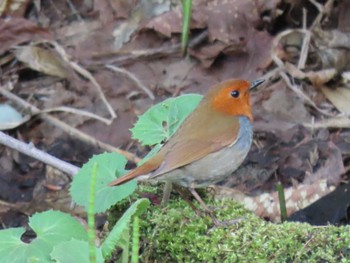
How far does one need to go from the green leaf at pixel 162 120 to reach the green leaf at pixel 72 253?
35.3 inches

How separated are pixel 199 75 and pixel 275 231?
8.95 ft

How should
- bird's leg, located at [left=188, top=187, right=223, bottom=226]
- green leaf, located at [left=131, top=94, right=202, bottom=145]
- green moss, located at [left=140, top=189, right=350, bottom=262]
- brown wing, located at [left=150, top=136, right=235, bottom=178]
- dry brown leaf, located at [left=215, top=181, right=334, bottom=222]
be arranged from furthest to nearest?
dry brown leaf, located at [left=215, top=181, right=334, bottom=222]
green leaf, located at [left=131, top=94, right=202, bottom=145]
brown wing, located at [left=150, top=136, right=235, bottom=178]
bird's leg, located at [left=188, top=187, right=223, bottom=226]
green moss, located at [left=140, top=189, right=350, bottom=262]

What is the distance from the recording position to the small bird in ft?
12.0

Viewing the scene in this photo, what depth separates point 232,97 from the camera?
4027 millimetres

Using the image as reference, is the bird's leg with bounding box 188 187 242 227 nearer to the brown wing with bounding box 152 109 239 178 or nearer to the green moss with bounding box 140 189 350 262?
the green moss with bounding box 140 189 350 262

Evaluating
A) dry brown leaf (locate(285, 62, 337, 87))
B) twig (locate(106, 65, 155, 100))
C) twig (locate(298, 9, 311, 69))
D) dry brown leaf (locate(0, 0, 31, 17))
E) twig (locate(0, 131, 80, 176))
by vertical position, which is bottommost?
twig (locate(106, 65, 155, 100))

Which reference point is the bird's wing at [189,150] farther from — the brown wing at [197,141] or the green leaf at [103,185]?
the green leaf at [103,185]

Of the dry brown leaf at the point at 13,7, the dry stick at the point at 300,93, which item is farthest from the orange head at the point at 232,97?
the dry brown leaf at the point at 13,7

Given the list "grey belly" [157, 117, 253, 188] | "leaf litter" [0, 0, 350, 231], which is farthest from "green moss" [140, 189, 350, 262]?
"leaf litter" [0, 0, 350, 231]

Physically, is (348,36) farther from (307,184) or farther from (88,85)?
(88,85)

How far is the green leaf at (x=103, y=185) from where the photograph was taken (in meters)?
3.54

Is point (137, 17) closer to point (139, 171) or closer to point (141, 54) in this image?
point (141, 54)

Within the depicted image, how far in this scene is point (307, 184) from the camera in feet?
16.3

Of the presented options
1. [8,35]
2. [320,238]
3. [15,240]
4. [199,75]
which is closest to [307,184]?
[199,75]
